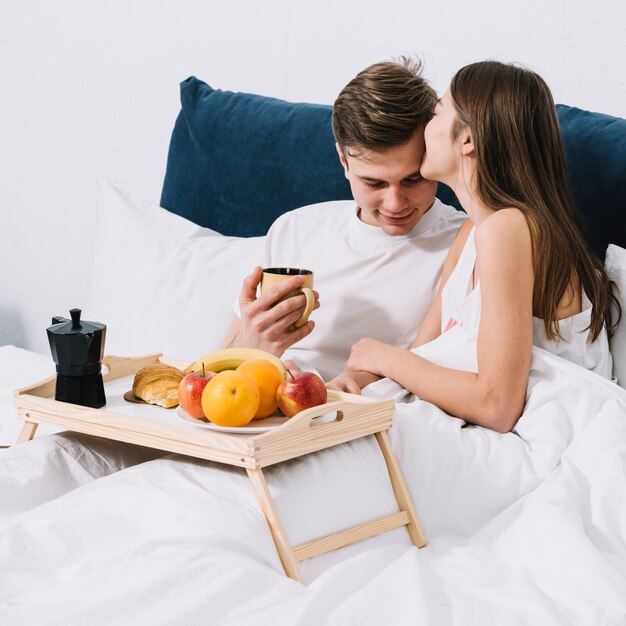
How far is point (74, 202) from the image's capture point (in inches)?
116

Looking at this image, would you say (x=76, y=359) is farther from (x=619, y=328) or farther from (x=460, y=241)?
(x=619, y=328)

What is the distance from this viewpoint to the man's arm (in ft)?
5.23

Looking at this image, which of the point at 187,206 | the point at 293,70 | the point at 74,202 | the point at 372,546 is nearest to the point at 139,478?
the point at 372,546

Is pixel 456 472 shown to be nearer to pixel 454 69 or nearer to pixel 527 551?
pixel 527 551

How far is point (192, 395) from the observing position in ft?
4.04

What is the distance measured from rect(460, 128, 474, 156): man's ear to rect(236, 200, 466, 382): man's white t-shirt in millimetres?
298

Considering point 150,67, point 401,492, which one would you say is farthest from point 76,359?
point 150,67

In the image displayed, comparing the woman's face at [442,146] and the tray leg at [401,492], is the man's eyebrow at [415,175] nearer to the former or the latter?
the woman's face at [442,146]

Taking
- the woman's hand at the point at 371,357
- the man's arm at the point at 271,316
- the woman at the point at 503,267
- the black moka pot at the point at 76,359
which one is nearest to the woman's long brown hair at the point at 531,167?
the woman at the point at 503,267

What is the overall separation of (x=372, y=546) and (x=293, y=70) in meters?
1.59

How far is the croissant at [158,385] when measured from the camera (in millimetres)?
1348

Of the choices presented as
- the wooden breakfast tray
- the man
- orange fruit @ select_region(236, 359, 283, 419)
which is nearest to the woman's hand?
the man

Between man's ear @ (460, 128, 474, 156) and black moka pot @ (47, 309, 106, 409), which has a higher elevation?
man's ear @ (460, 128, 474, 156)

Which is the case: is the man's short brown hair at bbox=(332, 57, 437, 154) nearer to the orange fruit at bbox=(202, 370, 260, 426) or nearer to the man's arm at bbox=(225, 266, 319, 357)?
the man's arm at bbox=(225, 266, 319, 357)
